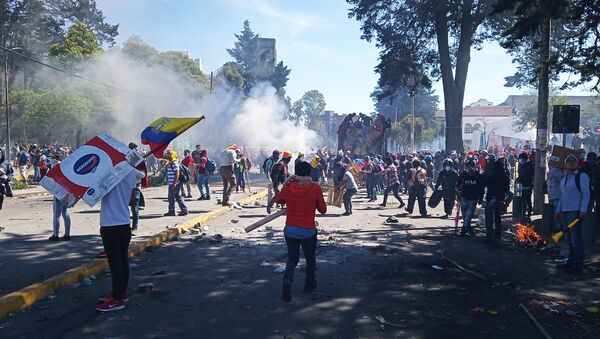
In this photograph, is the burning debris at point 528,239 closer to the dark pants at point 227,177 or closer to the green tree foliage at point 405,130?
the dark pants at point 227,177

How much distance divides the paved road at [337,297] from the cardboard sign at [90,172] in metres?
1.23

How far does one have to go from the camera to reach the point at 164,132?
5.77 m

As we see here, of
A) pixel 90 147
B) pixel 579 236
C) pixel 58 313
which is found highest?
pixel 90 147

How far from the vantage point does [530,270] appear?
7445 millimetres

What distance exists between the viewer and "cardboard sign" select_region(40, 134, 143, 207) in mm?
4961

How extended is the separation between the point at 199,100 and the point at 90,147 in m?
45.5

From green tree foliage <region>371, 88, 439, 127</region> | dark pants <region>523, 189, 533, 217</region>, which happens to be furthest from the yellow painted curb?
Answer: green tree foliage <region>371, 88, 439, 127</region>

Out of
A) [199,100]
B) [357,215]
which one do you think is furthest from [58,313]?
[199,100]

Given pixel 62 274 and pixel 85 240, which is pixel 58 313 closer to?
pixel 62 274

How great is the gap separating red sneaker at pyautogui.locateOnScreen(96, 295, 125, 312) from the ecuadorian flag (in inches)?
66.1

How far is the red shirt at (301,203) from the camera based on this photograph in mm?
5660

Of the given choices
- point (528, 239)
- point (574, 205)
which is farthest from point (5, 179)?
point (528, 239)

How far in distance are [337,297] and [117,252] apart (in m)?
2.48

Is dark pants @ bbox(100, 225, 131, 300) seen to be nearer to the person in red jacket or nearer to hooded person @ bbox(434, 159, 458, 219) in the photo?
the person in red jacket
